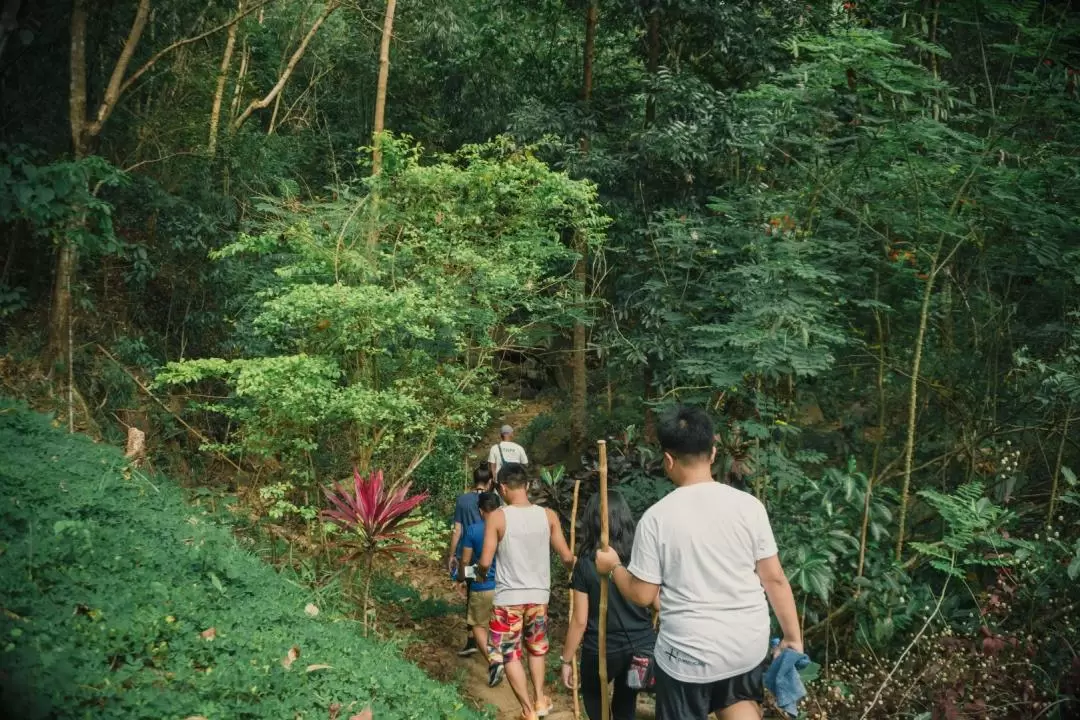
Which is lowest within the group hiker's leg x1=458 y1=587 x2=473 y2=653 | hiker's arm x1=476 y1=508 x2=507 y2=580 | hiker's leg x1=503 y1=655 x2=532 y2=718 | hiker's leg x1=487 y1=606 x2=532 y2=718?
hiker's leg x1=458 y1=587 x2=473 y2=653

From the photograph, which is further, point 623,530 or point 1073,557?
point 1073,557

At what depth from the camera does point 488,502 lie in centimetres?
731

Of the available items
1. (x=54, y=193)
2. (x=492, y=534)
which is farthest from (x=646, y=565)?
(x=54, y=193)

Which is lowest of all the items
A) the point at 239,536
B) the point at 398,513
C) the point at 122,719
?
the point at 239,536

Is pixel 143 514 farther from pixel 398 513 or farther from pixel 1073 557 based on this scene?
pixel 1073 557

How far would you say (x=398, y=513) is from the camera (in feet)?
23.5

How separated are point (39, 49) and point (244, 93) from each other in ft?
23.3

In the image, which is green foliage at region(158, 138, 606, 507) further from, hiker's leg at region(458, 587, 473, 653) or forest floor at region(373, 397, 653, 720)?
hiker's leg at region(458, 587, 473, 653)

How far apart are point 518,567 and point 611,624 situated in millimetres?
1300

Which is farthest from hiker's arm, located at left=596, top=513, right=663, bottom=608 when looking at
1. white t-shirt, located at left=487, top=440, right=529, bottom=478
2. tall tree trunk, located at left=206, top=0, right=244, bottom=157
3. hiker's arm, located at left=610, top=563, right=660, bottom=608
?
tall tree trunk, located at left=206, top=0, right=244, bottom=157

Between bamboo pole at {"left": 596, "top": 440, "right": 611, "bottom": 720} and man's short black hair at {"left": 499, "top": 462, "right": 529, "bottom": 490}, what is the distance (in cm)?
155

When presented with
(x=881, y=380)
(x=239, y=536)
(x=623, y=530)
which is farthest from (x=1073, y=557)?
(x=239, y=536)

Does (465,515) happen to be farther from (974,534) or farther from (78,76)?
(78,76)

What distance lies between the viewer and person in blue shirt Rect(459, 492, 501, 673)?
291 inches
